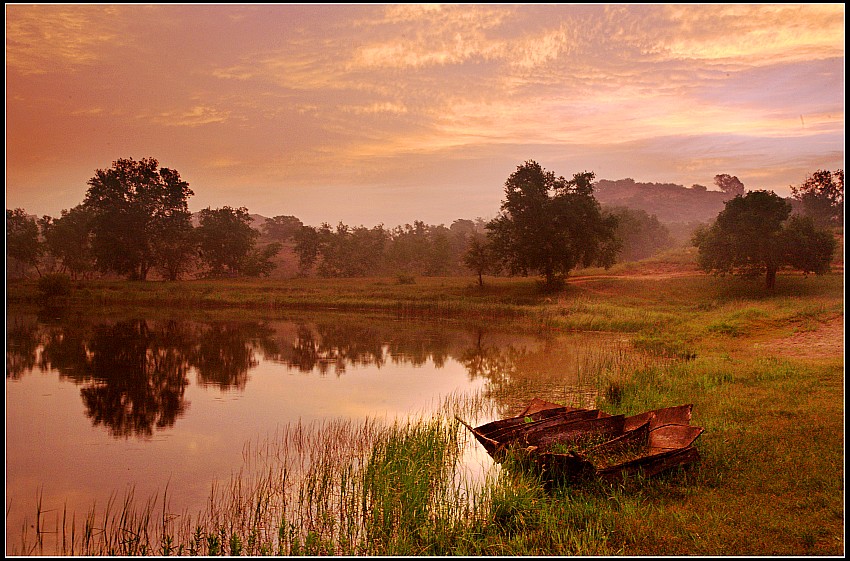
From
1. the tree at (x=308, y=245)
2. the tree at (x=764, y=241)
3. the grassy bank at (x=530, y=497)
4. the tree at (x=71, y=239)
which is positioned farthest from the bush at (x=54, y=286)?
Answer: the tree at (x=764, y=241)

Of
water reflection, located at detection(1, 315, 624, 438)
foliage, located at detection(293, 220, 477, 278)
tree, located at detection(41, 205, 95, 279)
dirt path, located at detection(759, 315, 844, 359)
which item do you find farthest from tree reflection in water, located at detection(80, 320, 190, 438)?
foliage, located at detection(293, 220, 477, 278)

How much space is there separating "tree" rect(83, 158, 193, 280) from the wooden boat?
71586 millimetres

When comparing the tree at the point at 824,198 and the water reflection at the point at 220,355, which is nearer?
the water reflection at the point at 220,355

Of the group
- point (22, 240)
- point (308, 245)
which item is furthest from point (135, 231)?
point (308, 245)

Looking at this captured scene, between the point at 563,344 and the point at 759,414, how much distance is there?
720 inches

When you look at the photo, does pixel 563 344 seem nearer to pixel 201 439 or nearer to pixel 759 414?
pixel 759 414

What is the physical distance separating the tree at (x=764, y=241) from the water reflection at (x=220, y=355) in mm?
21164

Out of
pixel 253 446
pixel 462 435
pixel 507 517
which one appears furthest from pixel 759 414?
pixel 253 446

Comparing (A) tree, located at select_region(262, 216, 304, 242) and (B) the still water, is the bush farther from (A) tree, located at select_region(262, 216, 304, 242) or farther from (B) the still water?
(A) tree, located at select_region(262, 216, 304, 242)

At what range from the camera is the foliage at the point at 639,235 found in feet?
316

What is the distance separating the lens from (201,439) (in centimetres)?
1575

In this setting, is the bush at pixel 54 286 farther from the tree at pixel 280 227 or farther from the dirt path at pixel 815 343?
the tree at pixel 280 227

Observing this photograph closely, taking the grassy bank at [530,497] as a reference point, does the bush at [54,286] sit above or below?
above

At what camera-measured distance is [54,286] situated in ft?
197
